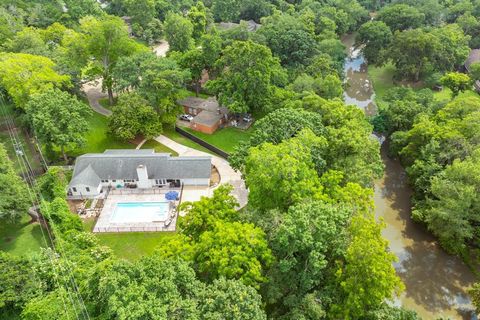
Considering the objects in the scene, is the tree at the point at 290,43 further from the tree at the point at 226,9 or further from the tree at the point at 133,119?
the tree at the point at 226,9

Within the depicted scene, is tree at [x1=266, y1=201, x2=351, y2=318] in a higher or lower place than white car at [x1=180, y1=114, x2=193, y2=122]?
higher

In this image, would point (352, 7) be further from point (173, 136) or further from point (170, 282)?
point (170, 282)

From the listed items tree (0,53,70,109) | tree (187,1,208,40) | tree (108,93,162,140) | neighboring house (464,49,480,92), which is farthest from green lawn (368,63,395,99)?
tree (0,53,70,109)

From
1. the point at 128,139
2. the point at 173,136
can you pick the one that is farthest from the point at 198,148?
the point at 128,139

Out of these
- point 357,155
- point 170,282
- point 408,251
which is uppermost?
point 170,282

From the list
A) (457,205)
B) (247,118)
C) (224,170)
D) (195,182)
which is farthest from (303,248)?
(247,118)

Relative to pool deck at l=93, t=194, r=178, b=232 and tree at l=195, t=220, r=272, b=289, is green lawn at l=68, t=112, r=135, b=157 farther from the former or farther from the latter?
tree at l=195, t=220, r=272, b=289

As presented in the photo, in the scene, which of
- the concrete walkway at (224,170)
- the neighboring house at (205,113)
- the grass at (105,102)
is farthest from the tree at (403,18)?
the grass at (105,102)
